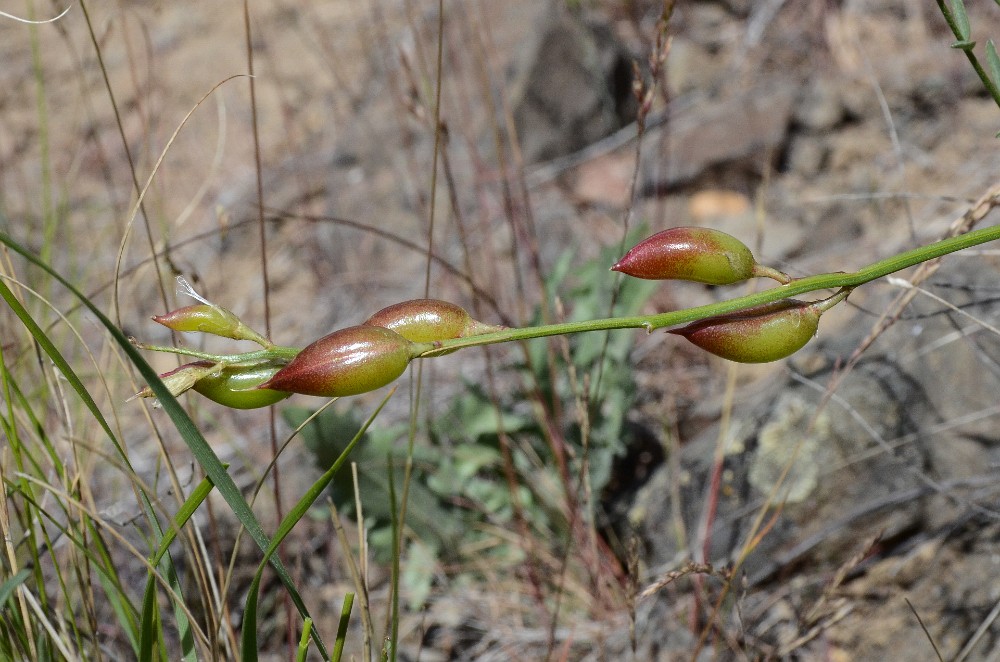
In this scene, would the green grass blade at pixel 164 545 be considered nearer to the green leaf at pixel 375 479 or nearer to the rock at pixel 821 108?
the green leaf at pixel 375 479

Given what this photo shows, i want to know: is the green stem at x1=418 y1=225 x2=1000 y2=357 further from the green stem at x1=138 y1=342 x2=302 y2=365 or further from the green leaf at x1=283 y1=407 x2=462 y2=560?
the green leaf at x1=283 y1=407 x2=462 y2=560

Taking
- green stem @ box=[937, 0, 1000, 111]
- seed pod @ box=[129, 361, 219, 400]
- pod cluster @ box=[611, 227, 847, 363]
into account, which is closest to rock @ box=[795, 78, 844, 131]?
green stem @ box=[937, 0, 1000, 111]

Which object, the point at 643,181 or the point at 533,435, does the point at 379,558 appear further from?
the point at 643,181

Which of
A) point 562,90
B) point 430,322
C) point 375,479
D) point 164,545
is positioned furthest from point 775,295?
point 562,90

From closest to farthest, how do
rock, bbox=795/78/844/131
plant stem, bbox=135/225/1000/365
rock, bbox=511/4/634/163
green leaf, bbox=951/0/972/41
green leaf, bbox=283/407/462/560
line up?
plant stem, bbox=135/225/1000/365
green leaf, bbox=951/0/972/41
green leaf, bbox=283/407/462/560
rock, bbox=795/78/844/131
rock, bbox=511/4/634/163

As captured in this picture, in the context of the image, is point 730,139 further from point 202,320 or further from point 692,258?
point 202,320

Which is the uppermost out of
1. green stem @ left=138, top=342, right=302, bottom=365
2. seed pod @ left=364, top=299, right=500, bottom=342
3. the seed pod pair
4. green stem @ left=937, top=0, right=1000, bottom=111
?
green stem @ left=937, top=0, right=1000, bottom=111

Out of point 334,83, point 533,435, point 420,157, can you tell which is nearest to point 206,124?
point 334,83
